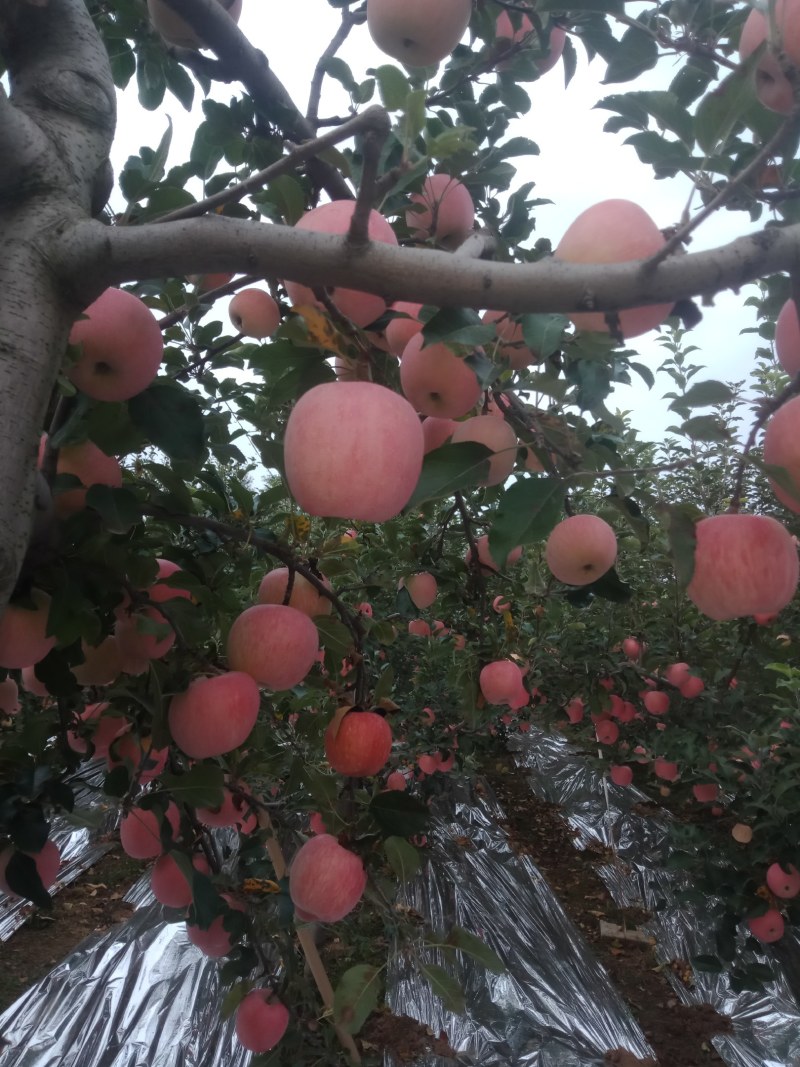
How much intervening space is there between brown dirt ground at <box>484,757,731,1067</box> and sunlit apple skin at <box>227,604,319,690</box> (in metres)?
2.31

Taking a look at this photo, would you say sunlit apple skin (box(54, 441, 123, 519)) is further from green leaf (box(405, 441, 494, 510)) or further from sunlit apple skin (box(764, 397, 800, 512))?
sunlit apple skin (box(764, 397, 800, 512))

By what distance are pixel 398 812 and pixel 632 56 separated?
4.31 ft

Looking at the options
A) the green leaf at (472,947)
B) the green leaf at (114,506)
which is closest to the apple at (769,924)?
the green leaf at (472,947)

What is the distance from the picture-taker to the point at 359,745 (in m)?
1.21

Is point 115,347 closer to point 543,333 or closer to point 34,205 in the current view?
point 34,205

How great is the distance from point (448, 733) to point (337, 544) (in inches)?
73.6

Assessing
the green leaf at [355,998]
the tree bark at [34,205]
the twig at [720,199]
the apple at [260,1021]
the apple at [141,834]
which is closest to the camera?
the twig at [720,199]

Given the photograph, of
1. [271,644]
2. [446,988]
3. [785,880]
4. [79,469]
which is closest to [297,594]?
[271,644]

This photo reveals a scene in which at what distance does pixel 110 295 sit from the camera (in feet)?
2.61

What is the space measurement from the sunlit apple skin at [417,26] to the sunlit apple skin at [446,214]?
0.17 metres

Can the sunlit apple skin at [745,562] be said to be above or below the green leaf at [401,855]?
above

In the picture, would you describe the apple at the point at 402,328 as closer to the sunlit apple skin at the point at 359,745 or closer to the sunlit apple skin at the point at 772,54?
the sunlit apple skin at the point at 772,54

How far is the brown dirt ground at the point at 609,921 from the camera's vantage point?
97.0 inches

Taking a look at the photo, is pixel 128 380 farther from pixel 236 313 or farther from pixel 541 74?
pixel 541 74
